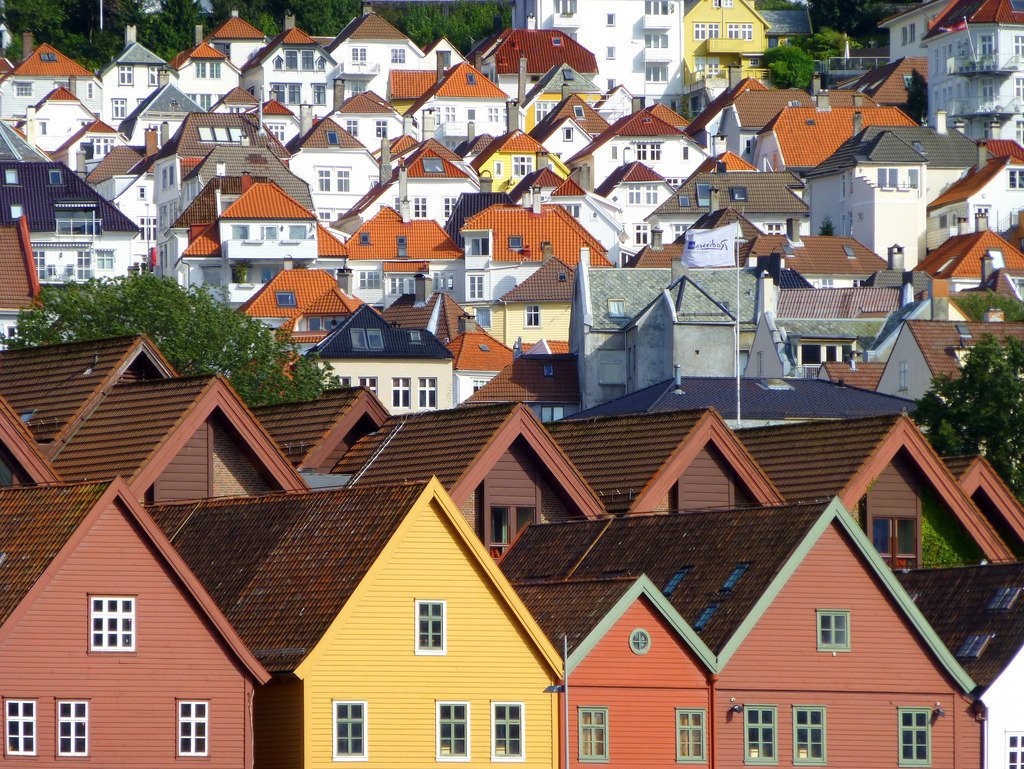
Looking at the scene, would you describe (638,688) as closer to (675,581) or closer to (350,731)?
(675,581)

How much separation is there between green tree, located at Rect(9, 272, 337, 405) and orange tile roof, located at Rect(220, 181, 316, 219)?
3177 inches

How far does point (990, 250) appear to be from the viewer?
169250mm

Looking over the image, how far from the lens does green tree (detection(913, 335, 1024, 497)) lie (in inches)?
3125

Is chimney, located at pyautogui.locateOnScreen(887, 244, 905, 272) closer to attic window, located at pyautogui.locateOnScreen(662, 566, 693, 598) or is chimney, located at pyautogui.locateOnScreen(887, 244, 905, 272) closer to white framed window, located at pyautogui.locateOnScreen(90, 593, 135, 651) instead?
attic window, located at pyautogui.locateOnScreen(662, 566, 693, 598)

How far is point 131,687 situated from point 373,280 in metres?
140

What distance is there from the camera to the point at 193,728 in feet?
145

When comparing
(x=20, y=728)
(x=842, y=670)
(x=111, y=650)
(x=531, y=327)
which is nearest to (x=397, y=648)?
(x=111, y=650)

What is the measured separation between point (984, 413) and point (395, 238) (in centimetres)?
10886

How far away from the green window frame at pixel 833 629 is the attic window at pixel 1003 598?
13.5ft

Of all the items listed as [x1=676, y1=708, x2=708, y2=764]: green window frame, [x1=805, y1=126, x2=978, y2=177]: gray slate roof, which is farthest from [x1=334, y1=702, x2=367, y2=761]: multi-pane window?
[x1=805, y1=126, x2=978, y2=177]: gray slate roof

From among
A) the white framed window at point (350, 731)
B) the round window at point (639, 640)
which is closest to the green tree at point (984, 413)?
the round window at point (639, 640)

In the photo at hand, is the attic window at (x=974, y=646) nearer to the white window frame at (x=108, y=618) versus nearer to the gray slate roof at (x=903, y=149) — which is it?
the white window frame at (x=108, y=618)

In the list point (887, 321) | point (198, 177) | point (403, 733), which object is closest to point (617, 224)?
point (198, 177)

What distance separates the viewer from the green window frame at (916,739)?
49969 millimetres
